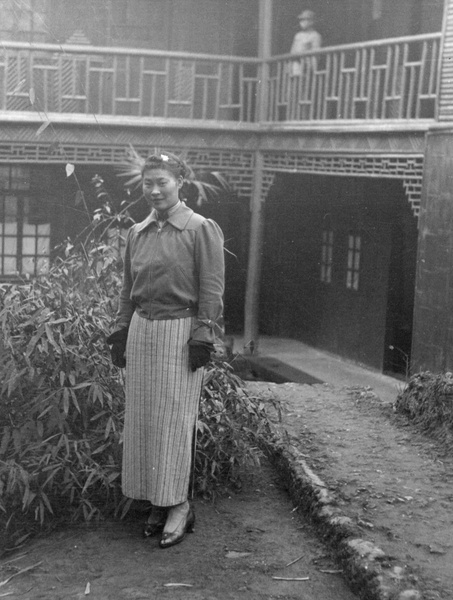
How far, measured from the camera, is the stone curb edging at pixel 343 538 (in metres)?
3.94

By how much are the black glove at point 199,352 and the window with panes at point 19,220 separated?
389 inches

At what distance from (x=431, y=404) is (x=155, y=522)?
2592 millimetres

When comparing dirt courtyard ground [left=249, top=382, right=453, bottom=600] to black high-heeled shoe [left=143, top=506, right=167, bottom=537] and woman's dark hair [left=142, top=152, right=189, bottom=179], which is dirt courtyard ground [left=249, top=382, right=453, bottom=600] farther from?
woman's dark hair [left=142, top=152, right=189, bottom=179]

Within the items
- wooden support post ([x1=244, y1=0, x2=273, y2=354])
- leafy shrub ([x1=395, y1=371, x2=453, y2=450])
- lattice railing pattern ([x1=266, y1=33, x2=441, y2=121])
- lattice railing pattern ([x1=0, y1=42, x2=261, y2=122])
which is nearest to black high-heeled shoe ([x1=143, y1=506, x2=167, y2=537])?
leafy shrub ([x1=395, y1=371, x2=453, y2=450])

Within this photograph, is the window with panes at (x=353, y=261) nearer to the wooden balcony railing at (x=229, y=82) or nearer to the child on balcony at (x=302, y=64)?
the wooden balcony railing at (x=229, y=82)

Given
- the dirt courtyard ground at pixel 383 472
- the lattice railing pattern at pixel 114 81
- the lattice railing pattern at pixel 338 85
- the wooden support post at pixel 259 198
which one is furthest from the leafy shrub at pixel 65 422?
the wooden support post at pixel 259 198

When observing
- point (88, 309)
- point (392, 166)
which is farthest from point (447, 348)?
point (88, 309)

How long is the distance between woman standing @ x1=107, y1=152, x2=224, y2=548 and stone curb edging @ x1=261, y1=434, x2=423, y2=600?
728 millimetres

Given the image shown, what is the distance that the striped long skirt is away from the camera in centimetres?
459

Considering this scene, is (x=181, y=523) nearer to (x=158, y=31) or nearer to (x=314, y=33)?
(x=314, y=33)

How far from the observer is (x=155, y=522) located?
4.73 metres

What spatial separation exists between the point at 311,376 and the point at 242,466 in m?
6.75

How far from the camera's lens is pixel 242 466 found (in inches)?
222

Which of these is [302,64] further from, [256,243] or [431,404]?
[431,404]
